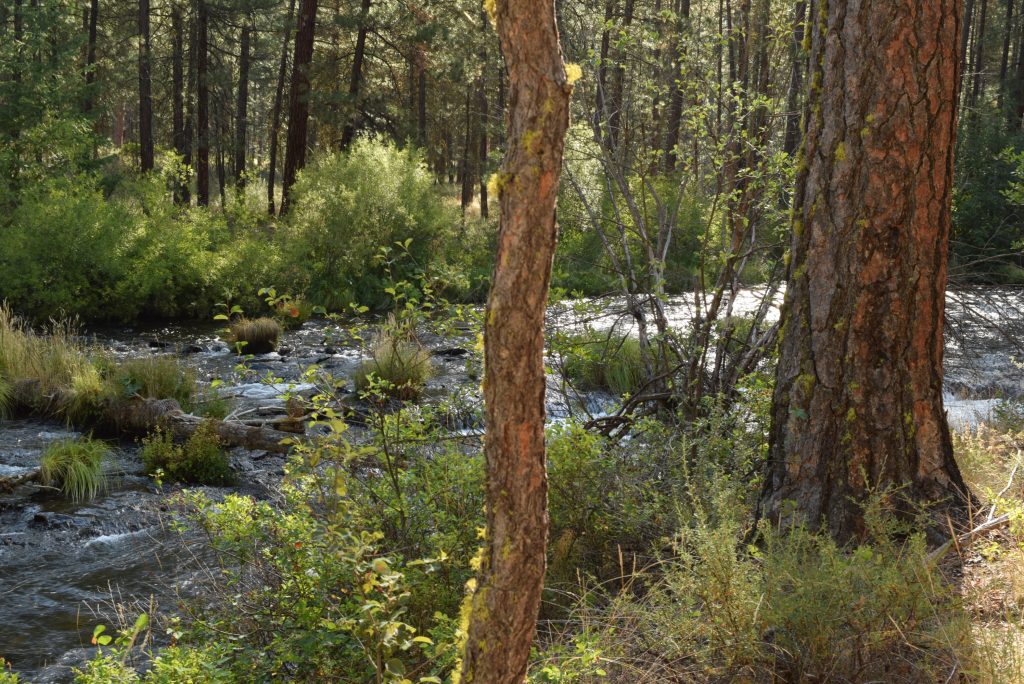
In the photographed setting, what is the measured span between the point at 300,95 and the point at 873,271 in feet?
64.6

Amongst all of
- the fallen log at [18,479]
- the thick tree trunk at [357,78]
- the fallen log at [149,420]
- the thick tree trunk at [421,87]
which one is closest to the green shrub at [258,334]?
the fallen log at [149,420]

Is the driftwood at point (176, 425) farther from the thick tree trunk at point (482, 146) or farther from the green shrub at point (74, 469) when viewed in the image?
the thick tree trunk at point (482, 146)

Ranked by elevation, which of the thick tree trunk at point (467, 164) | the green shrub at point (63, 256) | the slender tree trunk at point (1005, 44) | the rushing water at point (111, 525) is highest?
the slender tree trunk at point (1005, 44)

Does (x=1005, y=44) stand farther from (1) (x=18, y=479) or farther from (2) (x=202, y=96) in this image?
(1) (x=18, y=479)

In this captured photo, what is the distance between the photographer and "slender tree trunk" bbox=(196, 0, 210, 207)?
24.0 m

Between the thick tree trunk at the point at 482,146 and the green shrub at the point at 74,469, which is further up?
the thick tree trunk at the point at 482,146

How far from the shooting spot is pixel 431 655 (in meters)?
3.04

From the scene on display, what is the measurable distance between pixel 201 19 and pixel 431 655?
78.6 ft

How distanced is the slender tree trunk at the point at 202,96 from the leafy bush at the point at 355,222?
17.8 feet

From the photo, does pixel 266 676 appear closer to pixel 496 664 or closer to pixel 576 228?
pixel 496 664

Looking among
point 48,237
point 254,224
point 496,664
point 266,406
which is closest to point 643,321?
point 496,664

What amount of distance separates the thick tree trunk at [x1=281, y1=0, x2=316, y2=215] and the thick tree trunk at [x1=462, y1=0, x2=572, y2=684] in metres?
20.1

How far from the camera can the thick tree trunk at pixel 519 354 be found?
5.76ft

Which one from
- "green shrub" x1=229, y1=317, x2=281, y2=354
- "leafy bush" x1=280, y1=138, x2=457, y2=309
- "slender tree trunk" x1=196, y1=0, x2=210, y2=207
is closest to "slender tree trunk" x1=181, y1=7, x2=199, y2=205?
"slender tree trunk" x1=196, y1=0, x2=210, y2=207
